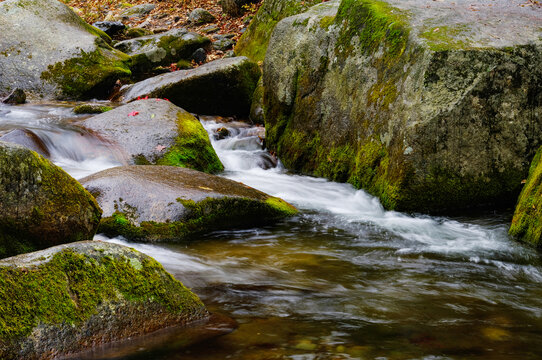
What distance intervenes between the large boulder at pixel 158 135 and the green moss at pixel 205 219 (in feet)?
6.23

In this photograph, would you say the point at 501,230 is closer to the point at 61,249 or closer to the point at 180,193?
the point at 180,193

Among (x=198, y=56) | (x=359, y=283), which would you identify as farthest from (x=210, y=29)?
(x=359, y=283)

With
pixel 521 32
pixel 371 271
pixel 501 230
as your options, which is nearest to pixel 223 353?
pixel 371 271

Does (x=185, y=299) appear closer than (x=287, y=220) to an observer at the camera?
Yes

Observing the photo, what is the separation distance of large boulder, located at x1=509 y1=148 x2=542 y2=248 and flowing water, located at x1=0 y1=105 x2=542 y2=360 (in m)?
0.14

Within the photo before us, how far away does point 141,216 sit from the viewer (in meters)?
5.30

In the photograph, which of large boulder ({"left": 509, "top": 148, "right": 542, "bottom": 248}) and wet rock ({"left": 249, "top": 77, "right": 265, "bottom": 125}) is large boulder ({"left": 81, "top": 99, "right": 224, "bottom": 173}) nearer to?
wet rock ({"left": 249, "top": 77, "right": 265, "bottom": 125})

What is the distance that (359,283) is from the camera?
13.8ft

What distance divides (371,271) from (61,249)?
104 inches

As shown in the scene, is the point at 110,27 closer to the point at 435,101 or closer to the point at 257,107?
the point at 257,107

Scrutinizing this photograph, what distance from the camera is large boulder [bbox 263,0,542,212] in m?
5.56

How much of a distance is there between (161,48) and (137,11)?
32.0 ft

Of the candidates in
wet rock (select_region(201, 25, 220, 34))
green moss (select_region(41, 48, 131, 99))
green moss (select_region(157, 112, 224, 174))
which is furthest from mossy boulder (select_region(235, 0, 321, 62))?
green moss (select_region(157, 112, 224, 174))

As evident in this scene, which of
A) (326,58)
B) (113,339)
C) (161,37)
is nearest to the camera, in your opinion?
(113,339)
